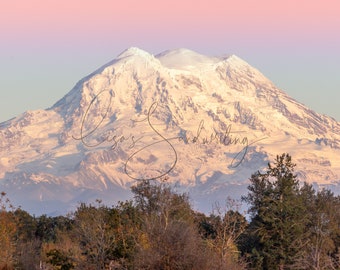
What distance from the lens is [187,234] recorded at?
63.4 meters

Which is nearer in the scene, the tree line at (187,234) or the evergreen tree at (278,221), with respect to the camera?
the tree line at (187,234)

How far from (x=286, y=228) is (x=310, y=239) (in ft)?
18.4

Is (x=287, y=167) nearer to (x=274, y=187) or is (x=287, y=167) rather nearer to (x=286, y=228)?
(x=274, y=187)

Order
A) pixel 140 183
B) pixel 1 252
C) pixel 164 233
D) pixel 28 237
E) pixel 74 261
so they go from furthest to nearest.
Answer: pixel 28 237
pixel 140 183
pixel 1 252
pixel 74 261
pixel 164 233

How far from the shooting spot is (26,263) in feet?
313

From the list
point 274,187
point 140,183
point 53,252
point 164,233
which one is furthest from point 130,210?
point 164,233

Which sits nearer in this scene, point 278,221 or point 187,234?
point 187,234

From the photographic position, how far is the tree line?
2520 inches

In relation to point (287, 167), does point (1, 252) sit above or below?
below

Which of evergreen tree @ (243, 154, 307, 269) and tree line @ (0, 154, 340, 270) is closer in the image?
tree line @ (0, 154, 340, 270)

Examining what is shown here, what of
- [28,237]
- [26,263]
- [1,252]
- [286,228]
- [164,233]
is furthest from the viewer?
[28,237]

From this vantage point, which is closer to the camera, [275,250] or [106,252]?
[106,252]

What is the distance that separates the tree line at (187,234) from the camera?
6400 centimetres

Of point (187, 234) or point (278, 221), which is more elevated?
point (278, 221)
